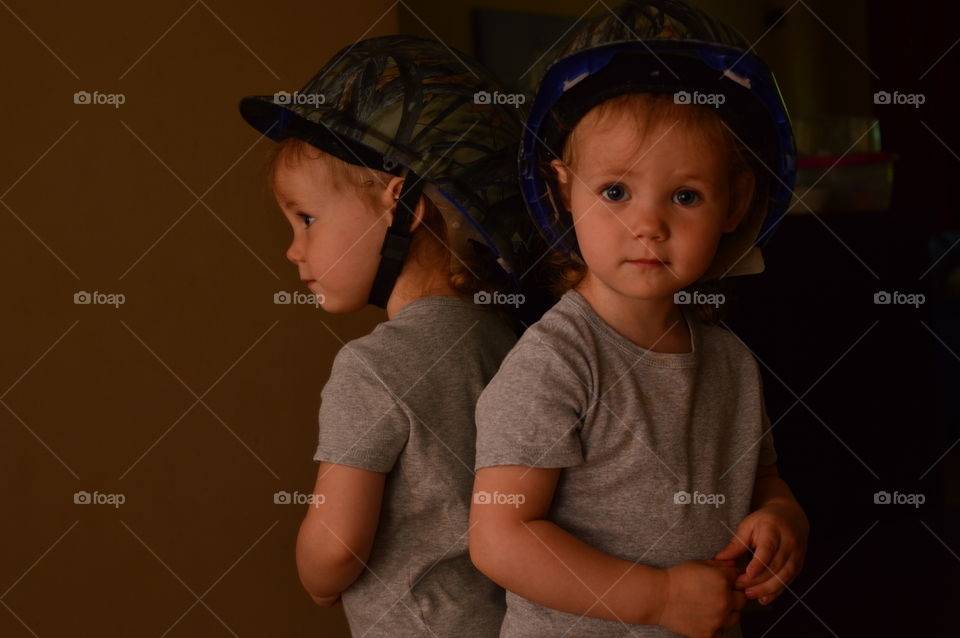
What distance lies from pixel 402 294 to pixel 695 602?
1.49 feet

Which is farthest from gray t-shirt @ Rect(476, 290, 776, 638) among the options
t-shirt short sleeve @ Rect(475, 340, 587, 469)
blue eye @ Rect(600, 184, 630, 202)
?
blue eye @ Rect(600, 184, 630, 202)

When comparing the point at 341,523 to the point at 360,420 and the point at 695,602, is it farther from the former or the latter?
the point at 695,602

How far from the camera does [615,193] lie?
85 cm

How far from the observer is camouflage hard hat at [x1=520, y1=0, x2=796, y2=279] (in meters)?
0.84

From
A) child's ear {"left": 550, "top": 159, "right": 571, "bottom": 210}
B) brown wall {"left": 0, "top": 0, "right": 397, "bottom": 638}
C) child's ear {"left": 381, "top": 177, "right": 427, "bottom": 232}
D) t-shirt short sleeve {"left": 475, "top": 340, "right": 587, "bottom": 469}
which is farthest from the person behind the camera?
brown wall {"left": 0, "top": 0, "right": 397, "bottom": 638}

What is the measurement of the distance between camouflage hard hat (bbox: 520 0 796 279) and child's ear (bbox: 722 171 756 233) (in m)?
0.02

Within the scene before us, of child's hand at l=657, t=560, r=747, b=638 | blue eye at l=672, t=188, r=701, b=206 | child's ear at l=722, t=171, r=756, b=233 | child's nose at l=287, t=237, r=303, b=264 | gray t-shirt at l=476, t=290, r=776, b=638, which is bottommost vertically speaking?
child's hand at l=657, t=560, r=747, b=638

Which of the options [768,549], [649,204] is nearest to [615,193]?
[649,204]

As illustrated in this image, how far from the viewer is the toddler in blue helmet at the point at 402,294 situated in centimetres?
95

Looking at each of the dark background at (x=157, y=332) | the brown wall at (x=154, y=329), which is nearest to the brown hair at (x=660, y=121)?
the dark background at (x=157, y=332)

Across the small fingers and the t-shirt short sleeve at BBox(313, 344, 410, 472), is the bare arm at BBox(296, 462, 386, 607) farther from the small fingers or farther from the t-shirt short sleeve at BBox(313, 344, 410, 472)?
the small fingers

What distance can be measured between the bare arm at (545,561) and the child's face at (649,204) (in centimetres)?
20

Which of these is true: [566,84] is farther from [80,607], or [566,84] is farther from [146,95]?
[80,607]

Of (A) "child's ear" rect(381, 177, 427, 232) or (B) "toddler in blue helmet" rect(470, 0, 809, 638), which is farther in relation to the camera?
(A) "child's ear" rect(381, 177, 427, 232)
